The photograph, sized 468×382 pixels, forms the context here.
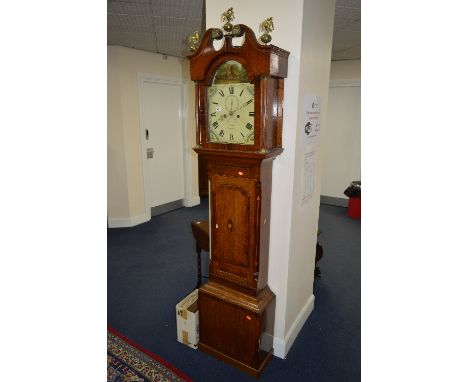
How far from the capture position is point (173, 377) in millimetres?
1921

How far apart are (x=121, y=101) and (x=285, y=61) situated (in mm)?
3162

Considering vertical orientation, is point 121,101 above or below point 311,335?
above

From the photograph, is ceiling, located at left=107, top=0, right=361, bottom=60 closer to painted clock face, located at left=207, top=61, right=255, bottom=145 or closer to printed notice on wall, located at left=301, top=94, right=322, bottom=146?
printed notice on wall, located at left=301, top=94, right=322, bottom=146

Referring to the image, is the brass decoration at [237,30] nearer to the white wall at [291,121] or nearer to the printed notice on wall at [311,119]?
the white wall at [291,121]

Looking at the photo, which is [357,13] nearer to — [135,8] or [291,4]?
[291,4]

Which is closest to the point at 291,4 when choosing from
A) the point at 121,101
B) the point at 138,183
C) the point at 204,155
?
the point at 204,155

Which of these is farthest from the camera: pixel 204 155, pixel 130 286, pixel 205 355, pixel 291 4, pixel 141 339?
pixel 130 286

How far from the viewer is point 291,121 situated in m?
1.69

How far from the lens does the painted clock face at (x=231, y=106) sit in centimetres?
154

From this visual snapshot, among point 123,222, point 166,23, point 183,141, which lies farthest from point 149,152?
point 166,23

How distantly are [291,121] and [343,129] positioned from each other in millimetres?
3962

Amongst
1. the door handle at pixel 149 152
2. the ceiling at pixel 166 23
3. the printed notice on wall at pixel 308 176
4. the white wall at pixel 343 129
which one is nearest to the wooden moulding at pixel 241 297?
the printed notice on wall at pixel 308 176

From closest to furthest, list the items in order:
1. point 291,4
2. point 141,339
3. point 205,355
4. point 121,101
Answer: point 291,4 < point 205,355 < point 141,339 < point 121,101

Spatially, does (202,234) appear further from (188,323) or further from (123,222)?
(123,222)
